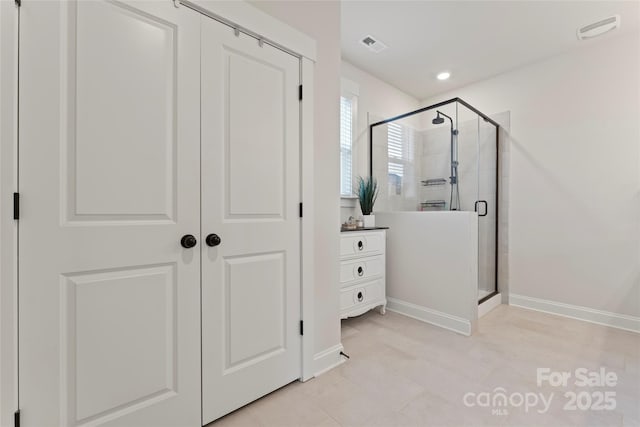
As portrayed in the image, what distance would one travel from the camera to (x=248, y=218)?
4.96 ft

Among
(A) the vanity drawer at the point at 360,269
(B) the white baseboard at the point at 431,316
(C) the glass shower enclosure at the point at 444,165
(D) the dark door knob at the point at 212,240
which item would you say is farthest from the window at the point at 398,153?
(D) the dark door knob at the point at 212,240

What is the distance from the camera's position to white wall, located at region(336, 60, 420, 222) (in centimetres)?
306

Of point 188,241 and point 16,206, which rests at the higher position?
point 16,206

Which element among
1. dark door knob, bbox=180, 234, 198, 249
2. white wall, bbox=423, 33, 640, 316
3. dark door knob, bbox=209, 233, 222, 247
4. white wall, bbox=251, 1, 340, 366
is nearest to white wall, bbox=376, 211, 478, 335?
white wall, bbox=423, 33, 640, 316

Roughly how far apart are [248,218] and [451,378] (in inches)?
61.5

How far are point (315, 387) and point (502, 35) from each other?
10.6 ft

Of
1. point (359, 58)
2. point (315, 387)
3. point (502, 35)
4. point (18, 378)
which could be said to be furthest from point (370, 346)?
point (502, 35)

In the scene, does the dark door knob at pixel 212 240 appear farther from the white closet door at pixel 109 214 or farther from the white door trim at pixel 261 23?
the white door trim at pixel 261 23

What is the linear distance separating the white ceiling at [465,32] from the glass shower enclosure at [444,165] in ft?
1.79

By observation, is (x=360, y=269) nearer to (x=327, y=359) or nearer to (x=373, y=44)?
(x=327, y=359)

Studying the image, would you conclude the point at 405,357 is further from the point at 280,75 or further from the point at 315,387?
the point at 280,75

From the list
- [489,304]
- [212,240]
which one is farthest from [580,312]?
[212,240]

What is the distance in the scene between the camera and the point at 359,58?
9.73ft

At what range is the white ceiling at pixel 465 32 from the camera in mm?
2230
